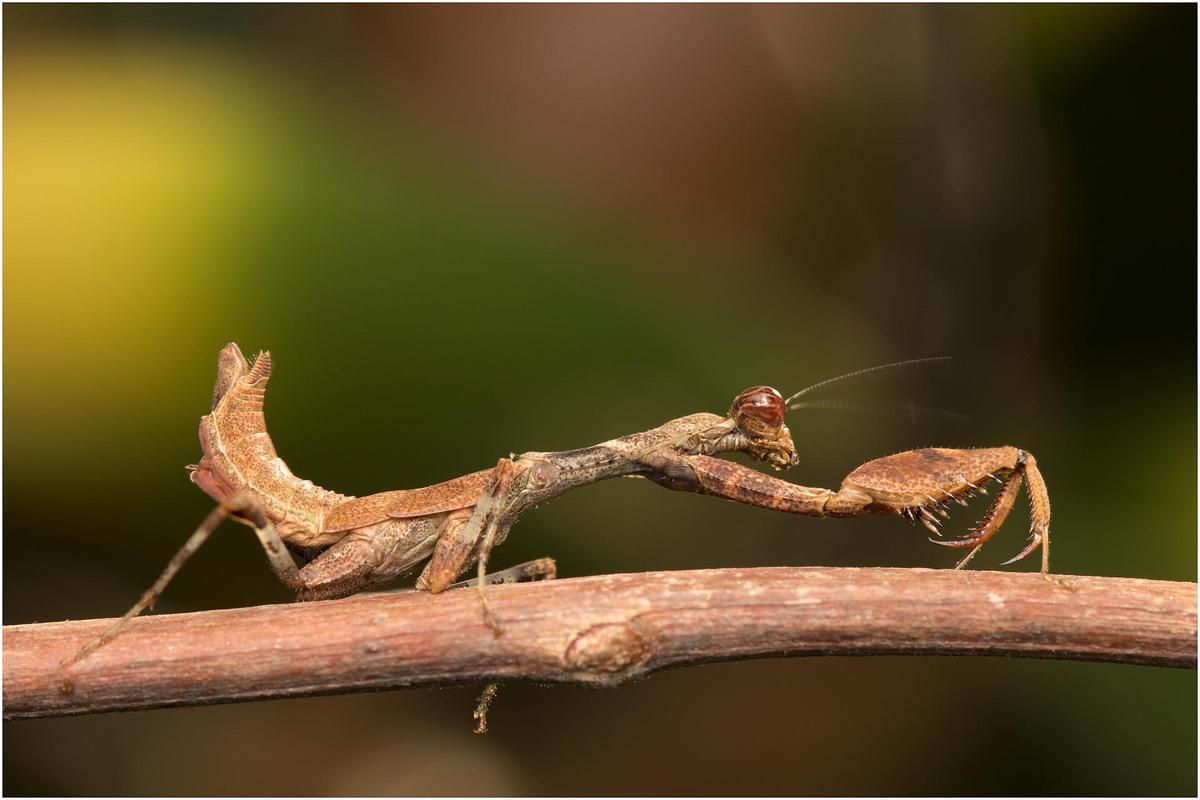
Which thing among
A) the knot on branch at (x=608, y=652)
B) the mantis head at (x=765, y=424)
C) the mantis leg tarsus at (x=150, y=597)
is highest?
the mantis head at (x=765, y=424)

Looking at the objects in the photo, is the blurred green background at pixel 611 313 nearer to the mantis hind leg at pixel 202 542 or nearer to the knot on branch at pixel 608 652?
the mantis hind leg at pixel 202 542

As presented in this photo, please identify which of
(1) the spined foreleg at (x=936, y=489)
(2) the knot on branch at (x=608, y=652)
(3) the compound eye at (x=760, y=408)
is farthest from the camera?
(3) the compound eye at (x=760, y=408)

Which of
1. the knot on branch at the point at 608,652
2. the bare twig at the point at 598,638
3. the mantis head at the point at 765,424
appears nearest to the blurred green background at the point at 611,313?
the mantis head at the point at 765,424

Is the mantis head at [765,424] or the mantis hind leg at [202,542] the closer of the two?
the mantis hind leg at [202,542]

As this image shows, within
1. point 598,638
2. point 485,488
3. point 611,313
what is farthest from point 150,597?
point 611,313

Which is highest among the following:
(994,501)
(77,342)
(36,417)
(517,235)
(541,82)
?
(541,82)

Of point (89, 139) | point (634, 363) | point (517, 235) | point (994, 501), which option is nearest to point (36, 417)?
point (89, 139)

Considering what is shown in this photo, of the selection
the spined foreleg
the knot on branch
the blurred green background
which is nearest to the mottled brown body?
the spined foreleg

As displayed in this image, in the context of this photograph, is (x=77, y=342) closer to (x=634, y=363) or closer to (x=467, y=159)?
(x=467, y=159)
